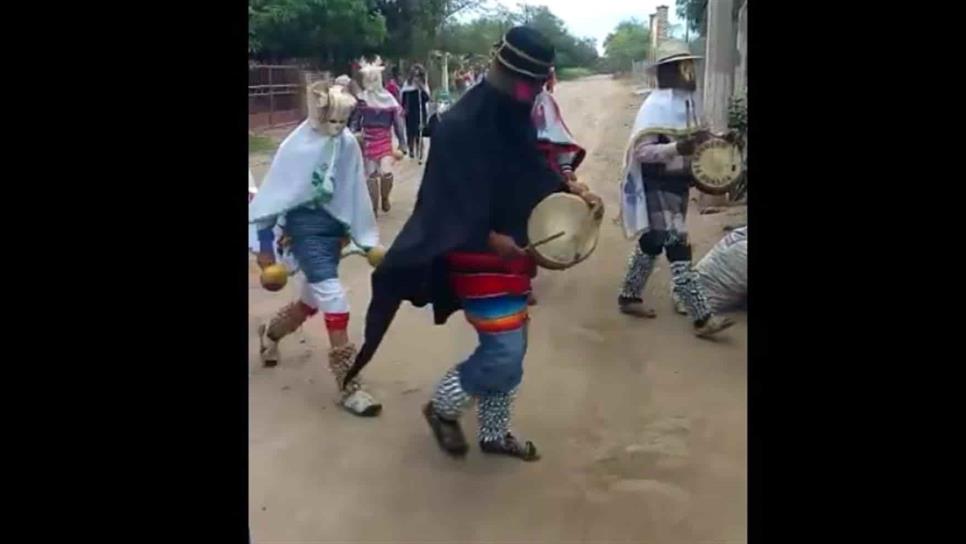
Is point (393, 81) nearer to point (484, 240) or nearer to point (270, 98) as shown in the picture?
point (270, 98)

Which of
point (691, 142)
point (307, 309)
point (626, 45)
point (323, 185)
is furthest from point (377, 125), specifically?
point (691, 142)

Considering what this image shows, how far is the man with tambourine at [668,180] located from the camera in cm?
228

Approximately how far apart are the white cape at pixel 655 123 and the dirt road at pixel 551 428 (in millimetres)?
25

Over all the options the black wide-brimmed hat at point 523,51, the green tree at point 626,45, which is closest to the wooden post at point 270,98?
the black wide-brimmed hat at point 523,51

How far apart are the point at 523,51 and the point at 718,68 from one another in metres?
0.40

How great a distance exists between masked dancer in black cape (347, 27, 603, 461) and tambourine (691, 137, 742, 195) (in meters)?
0.22

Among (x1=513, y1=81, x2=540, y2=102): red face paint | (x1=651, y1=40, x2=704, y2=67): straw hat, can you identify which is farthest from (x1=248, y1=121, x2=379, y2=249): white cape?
(x1=651, y1=40, x2=704, y2=67): straw hat

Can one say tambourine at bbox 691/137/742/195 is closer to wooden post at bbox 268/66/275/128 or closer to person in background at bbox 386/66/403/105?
person in background at bbox 386/66/403/105

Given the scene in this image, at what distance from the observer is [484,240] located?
87.5 inches

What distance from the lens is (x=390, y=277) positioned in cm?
227

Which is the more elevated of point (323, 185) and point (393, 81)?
point (393, 81)
